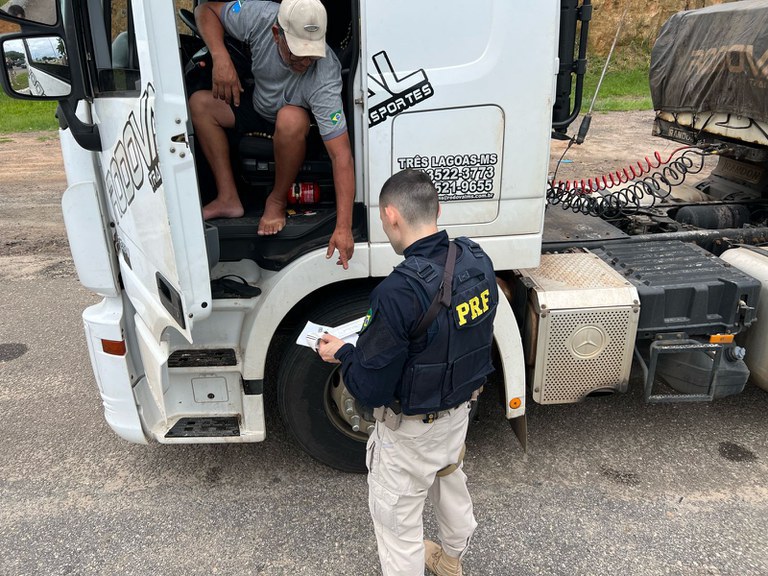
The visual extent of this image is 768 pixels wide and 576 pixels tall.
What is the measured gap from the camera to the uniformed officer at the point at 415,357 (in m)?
1.90

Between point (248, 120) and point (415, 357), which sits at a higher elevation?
point (248, 120)

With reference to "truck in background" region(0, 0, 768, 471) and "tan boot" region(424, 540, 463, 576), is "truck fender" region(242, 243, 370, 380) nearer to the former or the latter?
"truck in background" region(0, 0, 768, 471)

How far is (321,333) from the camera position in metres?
2.36

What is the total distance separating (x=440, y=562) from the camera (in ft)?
8.25

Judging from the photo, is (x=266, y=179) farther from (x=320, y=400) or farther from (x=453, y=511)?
(x=453, y=511)

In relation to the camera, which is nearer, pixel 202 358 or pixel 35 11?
pixel 35 11

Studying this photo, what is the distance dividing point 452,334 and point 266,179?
1.37m

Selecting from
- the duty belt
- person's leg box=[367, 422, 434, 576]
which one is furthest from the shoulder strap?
person's leg box=[367, 422, 434, 576]

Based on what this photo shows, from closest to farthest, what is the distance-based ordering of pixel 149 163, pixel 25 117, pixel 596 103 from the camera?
pixel 149 163
pixel 25 117
pixel 596 103

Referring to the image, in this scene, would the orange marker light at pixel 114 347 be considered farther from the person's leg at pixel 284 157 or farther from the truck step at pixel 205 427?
the person's leg at pixel 284 157

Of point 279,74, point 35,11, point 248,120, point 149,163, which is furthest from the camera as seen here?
point 248,120

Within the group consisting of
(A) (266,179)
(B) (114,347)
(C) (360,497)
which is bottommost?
(C) (360,497)

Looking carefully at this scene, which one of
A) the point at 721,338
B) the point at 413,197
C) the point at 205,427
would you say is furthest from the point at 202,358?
the point at 721,338

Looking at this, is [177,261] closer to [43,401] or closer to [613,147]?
[43,401]
